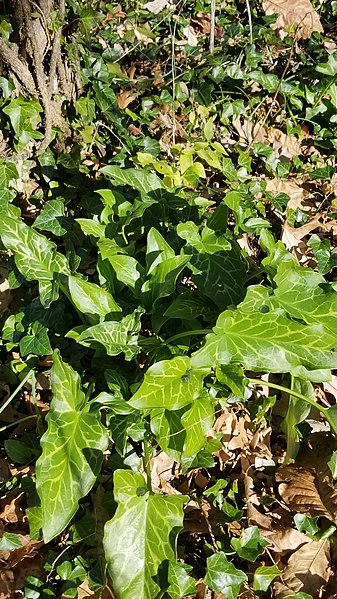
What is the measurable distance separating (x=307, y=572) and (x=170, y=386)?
2.31 ft

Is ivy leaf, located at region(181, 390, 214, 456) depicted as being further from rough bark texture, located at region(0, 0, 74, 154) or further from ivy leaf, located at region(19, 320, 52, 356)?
rough bark texture, located at region(0, 0, 74, 154)

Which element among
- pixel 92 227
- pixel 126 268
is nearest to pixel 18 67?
pixel 92 227

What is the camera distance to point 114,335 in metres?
1.92

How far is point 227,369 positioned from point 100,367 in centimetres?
47

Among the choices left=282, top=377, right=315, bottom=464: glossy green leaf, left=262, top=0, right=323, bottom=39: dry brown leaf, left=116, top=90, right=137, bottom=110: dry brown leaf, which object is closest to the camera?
left=282, top=377, right=315, bottom=464: glossy green leaf

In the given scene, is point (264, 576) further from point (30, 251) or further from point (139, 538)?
point (30, 251)

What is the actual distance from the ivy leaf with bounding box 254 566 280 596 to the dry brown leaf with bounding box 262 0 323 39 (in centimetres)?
266

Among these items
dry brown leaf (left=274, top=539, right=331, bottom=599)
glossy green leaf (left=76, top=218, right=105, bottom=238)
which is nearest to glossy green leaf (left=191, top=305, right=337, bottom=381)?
dry brown leaf (left=274, top=539, right=331, bottom=599)

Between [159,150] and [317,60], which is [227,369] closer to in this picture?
[159,150]

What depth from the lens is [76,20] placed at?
250cm

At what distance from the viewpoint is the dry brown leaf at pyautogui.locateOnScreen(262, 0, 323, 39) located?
3412mm

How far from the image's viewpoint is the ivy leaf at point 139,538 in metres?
1.65

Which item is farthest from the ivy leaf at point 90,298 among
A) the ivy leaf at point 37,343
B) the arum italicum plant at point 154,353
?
the ivy leaf at point 37,343

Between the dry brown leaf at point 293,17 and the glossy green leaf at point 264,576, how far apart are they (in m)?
2.66
